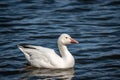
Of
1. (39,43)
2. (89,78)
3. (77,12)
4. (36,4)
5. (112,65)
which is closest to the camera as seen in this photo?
(89,78)

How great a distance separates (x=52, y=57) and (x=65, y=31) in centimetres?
448

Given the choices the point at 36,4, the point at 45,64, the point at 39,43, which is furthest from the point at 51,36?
the point at 36,4

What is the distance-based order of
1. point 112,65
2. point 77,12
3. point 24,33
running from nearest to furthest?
point 112,65
point 24,33
point 77,12

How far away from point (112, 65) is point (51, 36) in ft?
12.3

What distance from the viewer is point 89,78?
15430 mm

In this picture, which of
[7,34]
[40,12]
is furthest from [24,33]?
[40,12]

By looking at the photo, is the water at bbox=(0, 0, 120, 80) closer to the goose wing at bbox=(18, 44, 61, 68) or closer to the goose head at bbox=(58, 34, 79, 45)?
the goose wing at bbox=(18, 44, 61, 68)

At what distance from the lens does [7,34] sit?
1998cm

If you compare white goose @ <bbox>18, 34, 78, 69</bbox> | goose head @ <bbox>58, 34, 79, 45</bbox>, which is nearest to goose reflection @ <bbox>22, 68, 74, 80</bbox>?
white goose @ <bbox>18, 34, 78, 69</bbox>

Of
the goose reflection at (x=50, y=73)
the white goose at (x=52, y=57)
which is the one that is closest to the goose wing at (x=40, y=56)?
the white goose at (x=52, y=57)

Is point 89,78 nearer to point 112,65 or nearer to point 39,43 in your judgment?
point 112,65

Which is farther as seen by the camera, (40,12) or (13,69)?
(40,12)

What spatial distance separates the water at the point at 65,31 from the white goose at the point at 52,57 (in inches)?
7.4

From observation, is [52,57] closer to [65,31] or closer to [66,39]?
[66,39]
